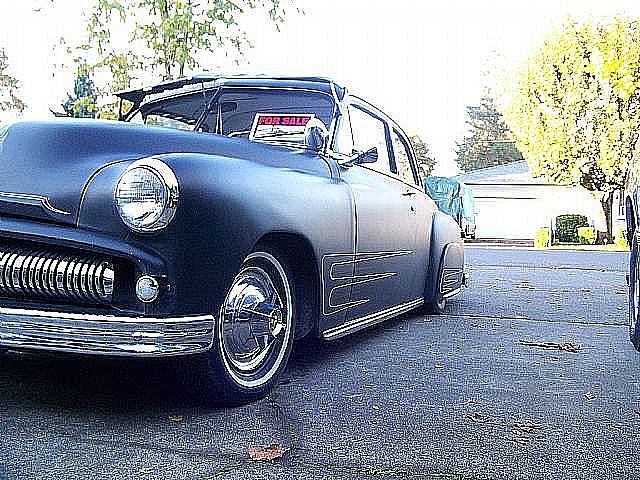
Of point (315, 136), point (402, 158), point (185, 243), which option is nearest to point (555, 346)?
point (402, 158)

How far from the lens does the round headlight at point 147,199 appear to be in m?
3.08

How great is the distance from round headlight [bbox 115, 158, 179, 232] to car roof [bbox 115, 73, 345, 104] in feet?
6.15

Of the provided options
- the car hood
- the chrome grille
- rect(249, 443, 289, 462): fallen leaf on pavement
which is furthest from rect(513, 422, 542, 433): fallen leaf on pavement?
the chrome grille

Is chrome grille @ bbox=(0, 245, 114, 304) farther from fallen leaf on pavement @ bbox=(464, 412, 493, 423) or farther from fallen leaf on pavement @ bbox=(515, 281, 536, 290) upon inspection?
fallen leaf on pavement @ bbox=(515, 281, 536, 290)

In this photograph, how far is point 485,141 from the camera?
65.1 metres

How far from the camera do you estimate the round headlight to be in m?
3.08

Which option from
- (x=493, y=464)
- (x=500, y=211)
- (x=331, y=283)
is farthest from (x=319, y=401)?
(x=500, y=211)

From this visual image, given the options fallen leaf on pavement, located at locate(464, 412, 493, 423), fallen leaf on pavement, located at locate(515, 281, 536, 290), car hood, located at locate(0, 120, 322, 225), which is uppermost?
car hood, located at locate(0, 120, 322, 225)

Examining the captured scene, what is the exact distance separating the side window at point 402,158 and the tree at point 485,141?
193 feet

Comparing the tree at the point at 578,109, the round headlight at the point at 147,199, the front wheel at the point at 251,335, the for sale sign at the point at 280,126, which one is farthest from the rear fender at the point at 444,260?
the tree at the point at 578,109

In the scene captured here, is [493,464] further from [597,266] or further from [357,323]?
[597,266]

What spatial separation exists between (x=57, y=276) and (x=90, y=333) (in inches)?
10.2

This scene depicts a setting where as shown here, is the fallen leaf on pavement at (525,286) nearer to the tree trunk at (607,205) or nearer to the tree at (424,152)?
the tree trunk at (607,205)

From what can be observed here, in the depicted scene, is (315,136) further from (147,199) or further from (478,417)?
(478,417)
